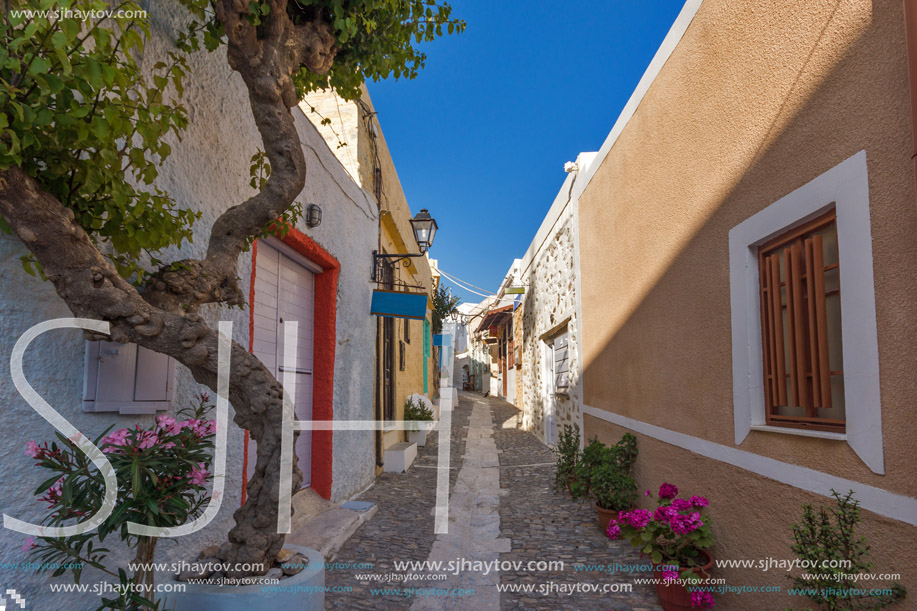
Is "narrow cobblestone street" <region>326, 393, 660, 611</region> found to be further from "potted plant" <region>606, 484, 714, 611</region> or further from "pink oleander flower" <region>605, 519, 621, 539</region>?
"pink oleander flower" <region>605, 519, 621, 539</region>

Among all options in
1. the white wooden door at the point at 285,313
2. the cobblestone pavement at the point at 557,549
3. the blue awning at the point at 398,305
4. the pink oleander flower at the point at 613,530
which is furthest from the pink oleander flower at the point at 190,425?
the blue awning at the point at 398,305

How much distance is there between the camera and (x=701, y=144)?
3.36 m

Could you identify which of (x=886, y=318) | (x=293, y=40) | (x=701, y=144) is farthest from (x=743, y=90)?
(x=293, y=40)

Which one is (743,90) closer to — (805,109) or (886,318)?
(805,109)

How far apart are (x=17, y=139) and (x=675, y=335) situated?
362cm

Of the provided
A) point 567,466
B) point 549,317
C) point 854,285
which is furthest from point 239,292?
point 549,317

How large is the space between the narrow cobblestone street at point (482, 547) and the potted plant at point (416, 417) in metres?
2.13

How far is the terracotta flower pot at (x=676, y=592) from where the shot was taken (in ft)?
9.59

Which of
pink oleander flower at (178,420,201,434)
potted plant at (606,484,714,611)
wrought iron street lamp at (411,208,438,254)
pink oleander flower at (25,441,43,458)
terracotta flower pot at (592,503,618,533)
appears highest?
wrought iron street lamp at (411,208,438,254)

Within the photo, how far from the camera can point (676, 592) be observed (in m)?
2.95

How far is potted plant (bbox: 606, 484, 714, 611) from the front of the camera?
2.92m

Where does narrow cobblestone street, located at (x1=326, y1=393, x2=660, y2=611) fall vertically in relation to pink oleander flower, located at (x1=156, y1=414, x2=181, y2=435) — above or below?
below

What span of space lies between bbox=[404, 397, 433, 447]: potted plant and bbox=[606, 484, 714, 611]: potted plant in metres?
6.20

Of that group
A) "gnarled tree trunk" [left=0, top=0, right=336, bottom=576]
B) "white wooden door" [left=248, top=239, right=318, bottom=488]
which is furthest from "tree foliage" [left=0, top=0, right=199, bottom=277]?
"white wooden door" [left=248, top=239, right=318, bottom=488]
